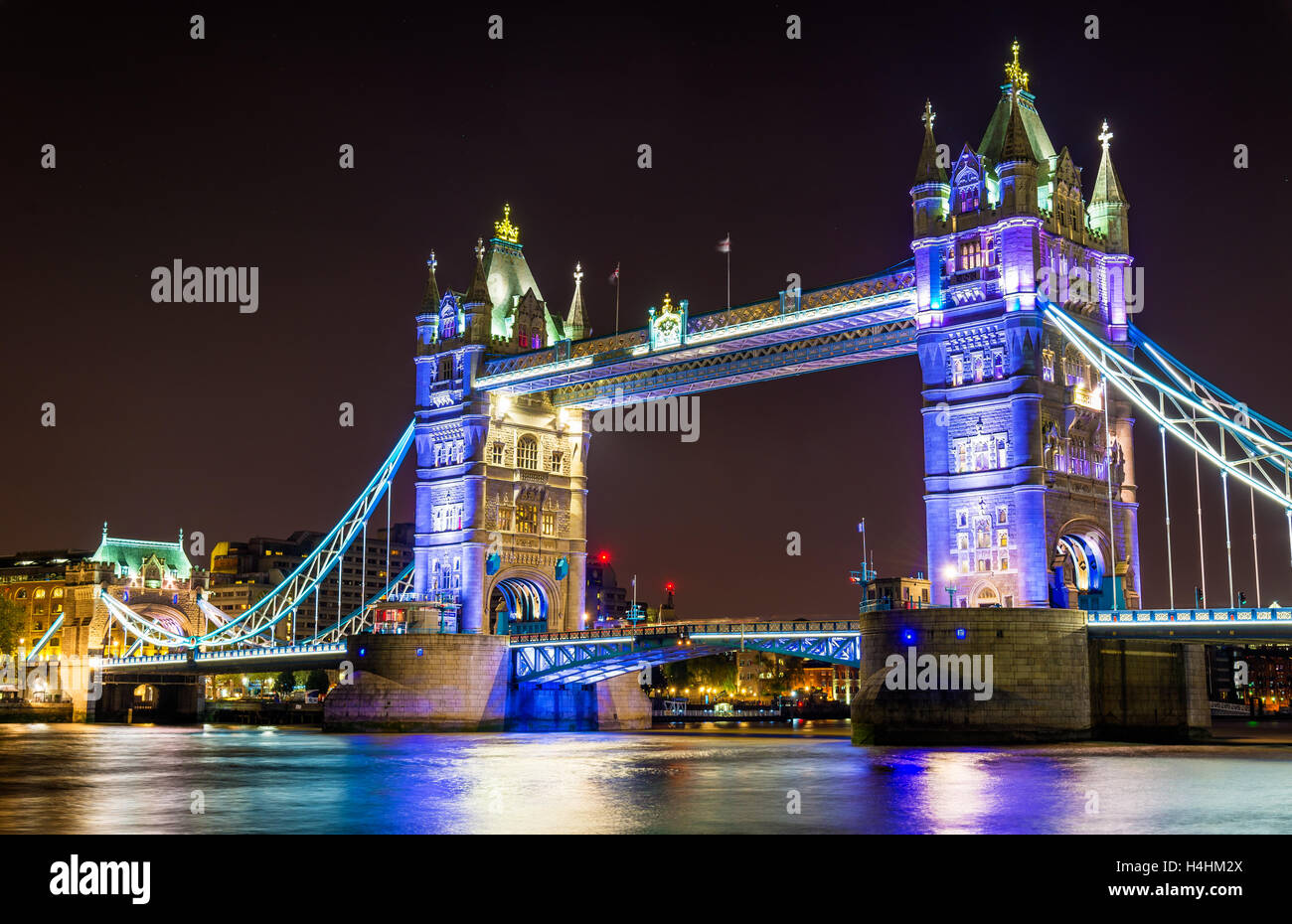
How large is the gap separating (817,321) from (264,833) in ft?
127

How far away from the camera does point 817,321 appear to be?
57.3m

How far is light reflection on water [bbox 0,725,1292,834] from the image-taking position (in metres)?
23.8

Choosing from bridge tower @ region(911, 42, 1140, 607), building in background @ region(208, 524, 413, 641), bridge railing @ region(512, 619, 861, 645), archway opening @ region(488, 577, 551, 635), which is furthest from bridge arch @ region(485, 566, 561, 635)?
building in background @ region(208, 524, 413, 641)

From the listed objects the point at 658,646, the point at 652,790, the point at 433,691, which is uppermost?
the point at 658,646

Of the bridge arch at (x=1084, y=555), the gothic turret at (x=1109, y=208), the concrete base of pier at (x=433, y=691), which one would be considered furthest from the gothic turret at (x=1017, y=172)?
the concrete base of pier at (x=433, y=691)

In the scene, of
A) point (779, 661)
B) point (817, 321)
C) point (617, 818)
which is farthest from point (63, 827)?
point (779, 661)

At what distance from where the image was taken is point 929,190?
53.9m

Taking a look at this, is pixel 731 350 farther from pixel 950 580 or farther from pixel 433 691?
pixel 433 691

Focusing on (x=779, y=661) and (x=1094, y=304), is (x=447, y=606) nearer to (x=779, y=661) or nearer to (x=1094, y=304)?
(x=1094, y=304)

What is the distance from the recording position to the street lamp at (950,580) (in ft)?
168

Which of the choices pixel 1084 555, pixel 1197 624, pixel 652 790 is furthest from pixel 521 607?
pixel 652 790

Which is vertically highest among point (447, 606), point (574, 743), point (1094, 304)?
point (1094, 304)

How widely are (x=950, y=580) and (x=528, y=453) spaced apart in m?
28.4

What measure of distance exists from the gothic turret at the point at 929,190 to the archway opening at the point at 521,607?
96.9ft
